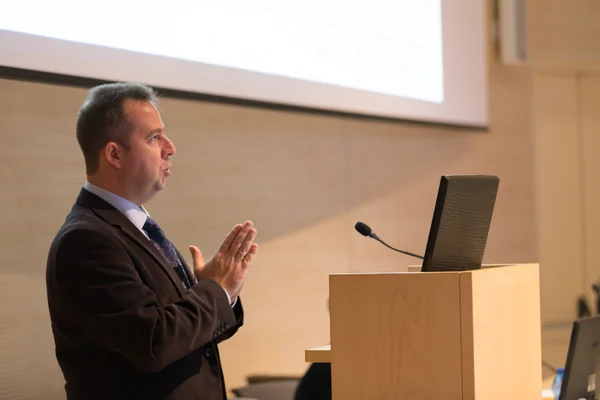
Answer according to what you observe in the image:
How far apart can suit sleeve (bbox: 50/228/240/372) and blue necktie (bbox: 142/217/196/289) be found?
201 millimetres

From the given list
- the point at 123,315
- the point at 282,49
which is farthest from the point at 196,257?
the point at 282,49

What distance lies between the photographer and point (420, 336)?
1797 millimetres

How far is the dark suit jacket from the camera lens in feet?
5.66

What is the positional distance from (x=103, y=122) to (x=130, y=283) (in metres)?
0.43

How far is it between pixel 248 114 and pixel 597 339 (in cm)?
189

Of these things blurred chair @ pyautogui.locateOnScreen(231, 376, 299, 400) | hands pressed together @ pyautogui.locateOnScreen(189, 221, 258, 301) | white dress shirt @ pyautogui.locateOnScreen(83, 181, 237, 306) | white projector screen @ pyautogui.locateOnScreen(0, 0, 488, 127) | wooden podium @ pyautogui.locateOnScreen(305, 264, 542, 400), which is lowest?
blurred chair @ pyautogui.locateOnScreen(231, 376, 299, 400)

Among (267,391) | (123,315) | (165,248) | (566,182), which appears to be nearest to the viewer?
(123,315)

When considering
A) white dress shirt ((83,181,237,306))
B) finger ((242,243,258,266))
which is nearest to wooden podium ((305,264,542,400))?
finger ((242,243,258,266))

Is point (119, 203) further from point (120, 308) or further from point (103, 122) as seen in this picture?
point (120, 308)

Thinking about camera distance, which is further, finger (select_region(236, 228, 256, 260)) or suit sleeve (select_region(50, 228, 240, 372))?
finger (select_region(236, 228, 256, 260))

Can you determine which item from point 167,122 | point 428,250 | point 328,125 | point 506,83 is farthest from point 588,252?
point 428,250

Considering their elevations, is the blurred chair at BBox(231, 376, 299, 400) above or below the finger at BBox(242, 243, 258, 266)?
below

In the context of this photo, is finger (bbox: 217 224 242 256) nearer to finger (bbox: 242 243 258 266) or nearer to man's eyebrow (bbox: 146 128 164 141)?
finger (bbox: 242 243 258 266)

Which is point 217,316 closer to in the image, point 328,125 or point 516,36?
point 328,125
